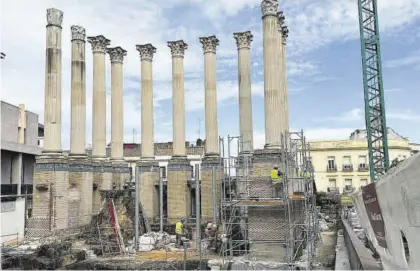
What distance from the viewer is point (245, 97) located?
29.8 m

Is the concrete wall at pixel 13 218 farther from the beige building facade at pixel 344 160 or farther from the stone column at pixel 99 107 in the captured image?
the beige building facade at pixel 344 160

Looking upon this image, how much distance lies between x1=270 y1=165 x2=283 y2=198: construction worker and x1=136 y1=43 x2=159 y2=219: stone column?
1428 cm

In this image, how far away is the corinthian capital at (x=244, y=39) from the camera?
97.8 feet

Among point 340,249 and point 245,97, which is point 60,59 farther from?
point 340,249

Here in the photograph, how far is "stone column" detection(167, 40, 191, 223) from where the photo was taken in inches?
1185

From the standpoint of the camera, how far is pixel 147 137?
31969 millimetres

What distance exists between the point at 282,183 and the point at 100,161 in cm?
1662

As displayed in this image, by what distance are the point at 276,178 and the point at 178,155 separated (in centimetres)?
1374

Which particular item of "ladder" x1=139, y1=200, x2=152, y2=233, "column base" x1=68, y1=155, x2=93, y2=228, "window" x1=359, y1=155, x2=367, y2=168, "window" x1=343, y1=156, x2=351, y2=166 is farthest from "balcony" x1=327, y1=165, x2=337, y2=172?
"column base" x1=68, y1=155, x2=93, y2=228

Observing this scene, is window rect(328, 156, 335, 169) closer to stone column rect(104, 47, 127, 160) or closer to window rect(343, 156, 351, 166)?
window rect(343, 156, 351, 166)

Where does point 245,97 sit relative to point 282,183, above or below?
above

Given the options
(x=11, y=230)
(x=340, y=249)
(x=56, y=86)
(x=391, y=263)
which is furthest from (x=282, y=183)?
(x=11, y=230)

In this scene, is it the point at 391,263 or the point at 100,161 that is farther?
the point at 100,161

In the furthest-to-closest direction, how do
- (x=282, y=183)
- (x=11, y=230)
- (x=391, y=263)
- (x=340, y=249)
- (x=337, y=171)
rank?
(x=337, y=171)
(x=11, y=230)
(x=340, y=249)
(x=282, y=183)
(x=391, y=263)
